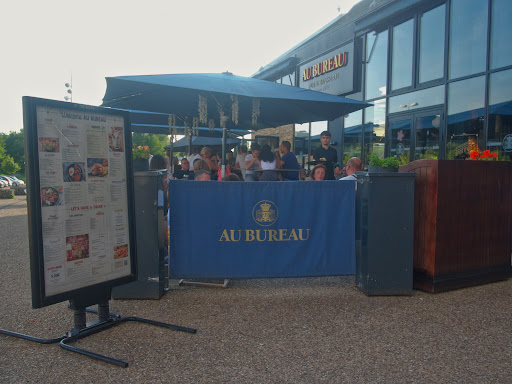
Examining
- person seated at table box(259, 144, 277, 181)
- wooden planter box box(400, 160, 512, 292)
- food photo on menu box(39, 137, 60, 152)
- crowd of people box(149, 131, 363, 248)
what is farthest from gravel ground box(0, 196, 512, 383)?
person seated at table box(259, 144, 277, 181)

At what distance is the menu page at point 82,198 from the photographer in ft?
9.57

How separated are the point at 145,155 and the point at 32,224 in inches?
133

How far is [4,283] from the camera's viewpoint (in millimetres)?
4758

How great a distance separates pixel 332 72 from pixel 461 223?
10661mm

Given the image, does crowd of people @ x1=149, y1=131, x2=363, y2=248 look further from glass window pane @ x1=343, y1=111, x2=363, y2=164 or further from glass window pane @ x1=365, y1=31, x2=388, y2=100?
glass window pane @ x1=365, y1=31, x2=388, y2=100

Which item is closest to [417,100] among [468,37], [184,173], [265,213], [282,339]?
[468,37]

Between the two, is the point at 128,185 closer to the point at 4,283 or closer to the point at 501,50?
the point at 4,283

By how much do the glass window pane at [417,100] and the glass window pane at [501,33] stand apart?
152 centimetres

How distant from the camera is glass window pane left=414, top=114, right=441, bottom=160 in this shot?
1000cm

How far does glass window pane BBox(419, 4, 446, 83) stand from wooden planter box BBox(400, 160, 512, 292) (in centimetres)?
612

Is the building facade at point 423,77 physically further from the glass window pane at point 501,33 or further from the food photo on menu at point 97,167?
the food photo on menu at point 97,167

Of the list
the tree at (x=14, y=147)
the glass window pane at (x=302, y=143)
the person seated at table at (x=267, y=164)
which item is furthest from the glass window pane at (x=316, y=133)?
the tree at (x=14, y=147)

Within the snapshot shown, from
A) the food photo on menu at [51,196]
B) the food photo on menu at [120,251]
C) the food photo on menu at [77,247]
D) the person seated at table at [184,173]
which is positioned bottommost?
the food photo on menu at [120,251]

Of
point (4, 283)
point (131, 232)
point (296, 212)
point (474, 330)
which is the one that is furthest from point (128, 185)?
point (474, 330)
